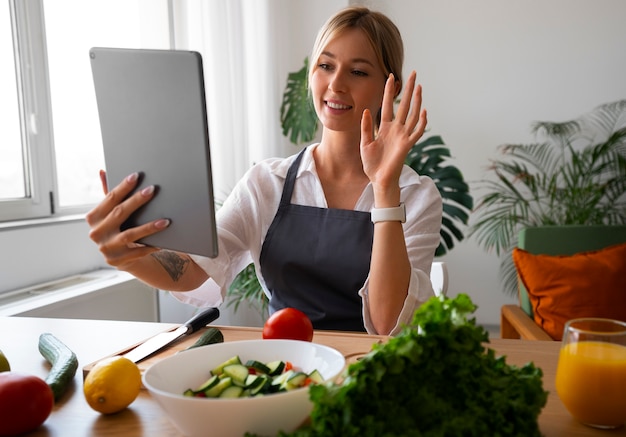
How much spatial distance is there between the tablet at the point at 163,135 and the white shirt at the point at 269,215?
53cm

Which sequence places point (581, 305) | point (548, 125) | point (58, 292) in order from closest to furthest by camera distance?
1. point (58, 292)
2. point (581, 305)
3. point (548, 125)

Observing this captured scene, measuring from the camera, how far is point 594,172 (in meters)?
3.28

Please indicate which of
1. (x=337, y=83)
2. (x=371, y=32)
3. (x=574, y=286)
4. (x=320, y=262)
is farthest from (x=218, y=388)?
(x=574, y=286)

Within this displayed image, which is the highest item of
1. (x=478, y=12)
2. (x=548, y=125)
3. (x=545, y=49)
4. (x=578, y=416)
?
(x=478, y=12)

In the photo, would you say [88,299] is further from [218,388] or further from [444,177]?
[444,177]


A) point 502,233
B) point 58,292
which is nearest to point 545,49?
point 502,233

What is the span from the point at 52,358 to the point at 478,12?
342 cm

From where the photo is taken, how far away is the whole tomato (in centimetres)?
107

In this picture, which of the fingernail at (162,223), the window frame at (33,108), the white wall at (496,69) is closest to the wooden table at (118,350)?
the fingernail at (162,223)

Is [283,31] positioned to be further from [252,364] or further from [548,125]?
[252,364]

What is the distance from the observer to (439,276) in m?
1.71

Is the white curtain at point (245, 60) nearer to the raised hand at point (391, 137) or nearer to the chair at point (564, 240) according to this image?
the chair at point (564, 240)

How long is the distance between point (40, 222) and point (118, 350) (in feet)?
4.54

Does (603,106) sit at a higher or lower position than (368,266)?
higher
